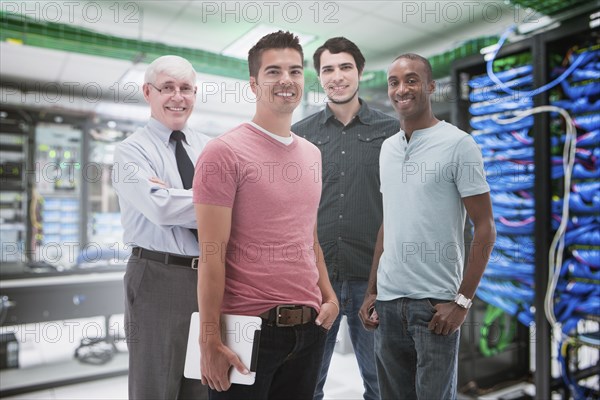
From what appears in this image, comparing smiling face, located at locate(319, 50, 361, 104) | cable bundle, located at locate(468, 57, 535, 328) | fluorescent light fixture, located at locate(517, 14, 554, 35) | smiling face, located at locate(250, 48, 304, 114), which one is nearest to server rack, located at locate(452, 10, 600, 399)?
cable bundle, located at locate(468, 57, 535, 328)

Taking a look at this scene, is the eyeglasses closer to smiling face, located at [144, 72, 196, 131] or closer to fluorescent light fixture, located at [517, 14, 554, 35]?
smiling face, located at [144, 72, 196, 131]

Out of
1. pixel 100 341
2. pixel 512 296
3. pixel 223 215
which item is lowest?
pixel 100 341

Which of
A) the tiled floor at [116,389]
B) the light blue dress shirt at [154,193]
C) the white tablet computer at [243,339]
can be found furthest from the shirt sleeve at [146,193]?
the tiled floor at [116,389]

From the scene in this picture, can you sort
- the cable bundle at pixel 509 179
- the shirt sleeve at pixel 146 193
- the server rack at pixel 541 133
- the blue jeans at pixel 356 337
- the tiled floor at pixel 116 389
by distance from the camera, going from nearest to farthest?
1. the shirt sleeve at pixel 146 193
2. the blue jeans at pixel 356 337
3. the tiled floor at pixel 116 389
4. the cable bundle at pixel 509 179
5. the server rack at pixel 541 133

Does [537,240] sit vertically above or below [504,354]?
above

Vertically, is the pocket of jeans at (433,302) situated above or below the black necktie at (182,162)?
below

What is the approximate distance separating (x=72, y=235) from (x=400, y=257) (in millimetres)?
5269

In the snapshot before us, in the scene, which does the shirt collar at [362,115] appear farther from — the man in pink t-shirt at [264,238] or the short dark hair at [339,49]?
the man in pink t-shirt at [264,238]

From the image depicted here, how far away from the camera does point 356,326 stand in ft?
5.17

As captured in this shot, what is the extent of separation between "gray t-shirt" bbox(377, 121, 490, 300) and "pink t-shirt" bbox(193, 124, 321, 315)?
347 mm

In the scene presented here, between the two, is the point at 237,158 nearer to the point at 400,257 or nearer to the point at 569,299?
the point at 400,257

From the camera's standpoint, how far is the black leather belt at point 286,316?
42.8 inches

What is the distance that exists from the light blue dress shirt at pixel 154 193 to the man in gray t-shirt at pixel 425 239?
62 cm

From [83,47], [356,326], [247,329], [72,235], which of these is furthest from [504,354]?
[72,235]
